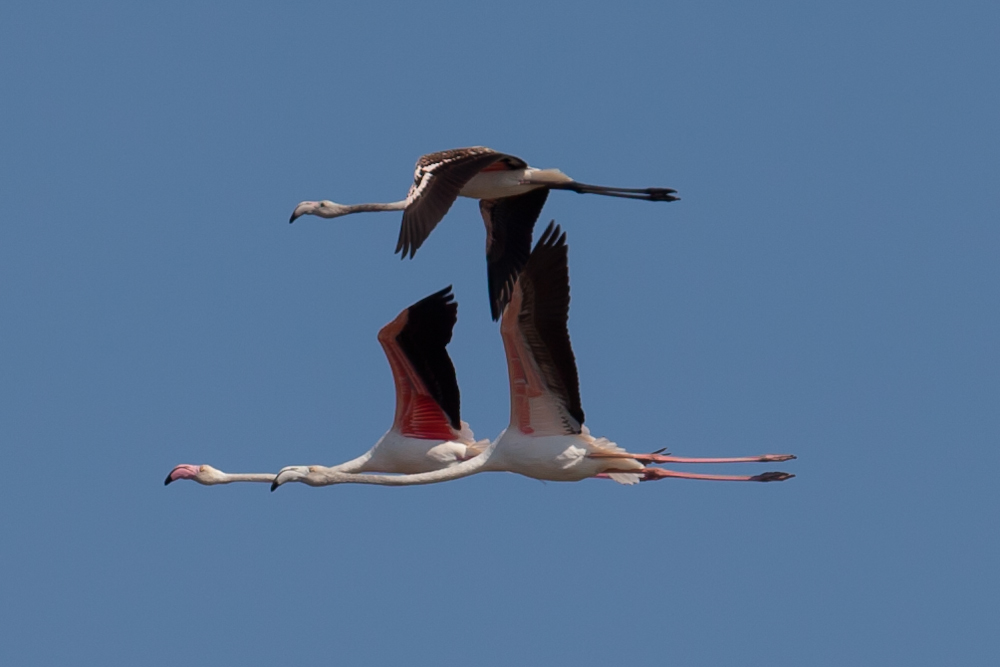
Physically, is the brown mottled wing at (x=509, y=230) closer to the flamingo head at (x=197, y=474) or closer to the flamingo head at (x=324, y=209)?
the flamingo head at (x=324, y=209)

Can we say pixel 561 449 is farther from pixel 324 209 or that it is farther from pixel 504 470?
pixel 324 209

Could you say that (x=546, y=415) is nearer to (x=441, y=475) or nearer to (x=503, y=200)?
(x=441, y=475)

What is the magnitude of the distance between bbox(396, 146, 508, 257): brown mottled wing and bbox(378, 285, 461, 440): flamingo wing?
3.06 meters

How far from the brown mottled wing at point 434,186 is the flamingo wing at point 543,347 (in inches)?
44.0

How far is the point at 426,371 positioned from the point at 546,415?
294 cm

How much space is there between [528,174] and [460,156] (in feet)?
6.13

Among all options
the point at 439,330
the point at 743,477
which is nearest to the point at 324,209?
the point at 439,330

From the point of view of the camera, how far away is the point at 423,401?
25703mm

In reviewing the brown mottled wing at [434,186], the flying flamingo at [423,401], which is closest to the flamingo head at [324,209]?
the flying flamingo at [423,401]

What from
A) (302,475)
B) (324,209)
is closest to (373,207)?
(324,209)

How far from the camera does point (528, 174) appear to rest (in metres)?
24.3

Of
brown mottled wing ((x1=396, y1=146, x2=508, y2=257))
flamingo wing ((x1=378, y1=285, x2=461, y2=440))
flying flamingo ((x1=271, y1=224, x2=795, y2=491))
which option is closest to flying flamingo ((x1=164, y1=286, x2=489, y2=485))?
flamingo wing ((x1=378, y1=285, x2=461, y2=440))

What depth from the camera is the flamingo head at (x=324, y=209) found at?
25.1 m

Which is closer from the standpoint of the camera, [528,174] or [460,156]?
[460,156]
